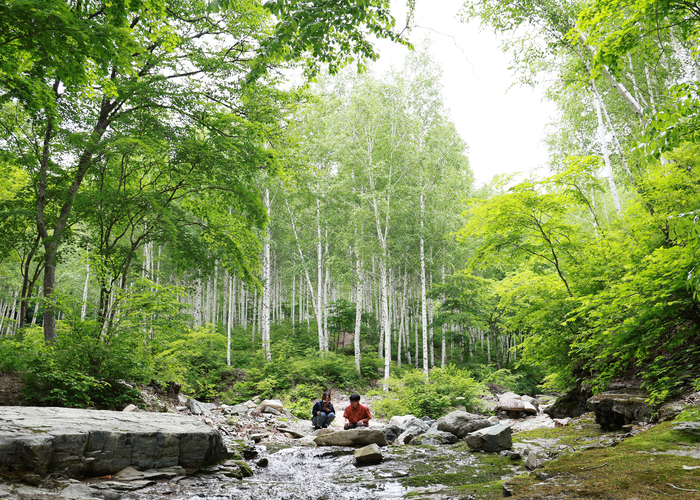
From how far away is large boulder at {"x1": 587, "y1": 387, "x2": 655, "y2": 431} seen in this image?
592 cm

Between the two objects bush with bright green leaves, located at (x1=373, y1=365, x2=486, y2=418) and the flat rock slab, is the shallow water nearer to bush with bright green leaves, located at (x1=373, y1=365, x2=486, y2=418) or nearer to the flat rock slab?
the flat rock slab

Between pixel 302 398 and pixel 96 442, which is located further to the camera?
pixel 302 398

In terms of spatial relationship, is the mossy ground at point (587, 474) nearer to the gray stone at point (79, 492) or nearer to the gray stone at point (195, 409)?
the gray stone at point (79, 492)

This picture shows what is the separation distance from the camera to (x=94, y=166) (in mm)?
8312

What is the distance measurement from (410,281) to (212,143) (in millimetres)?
25594

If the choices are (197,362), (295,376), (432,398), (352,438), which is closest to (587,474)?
(352,438)

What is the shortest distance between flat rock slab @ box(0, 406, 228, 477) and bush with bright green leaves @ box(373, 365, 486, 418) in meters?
8.72

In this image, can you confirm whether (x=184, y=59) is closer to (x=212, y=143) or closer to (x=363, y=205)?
(x=212, y=143)

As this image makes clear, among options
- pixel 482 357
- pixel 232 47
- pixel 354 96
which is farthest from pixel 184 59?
pixel 482 357

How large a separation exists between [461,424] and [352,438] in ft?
10.0

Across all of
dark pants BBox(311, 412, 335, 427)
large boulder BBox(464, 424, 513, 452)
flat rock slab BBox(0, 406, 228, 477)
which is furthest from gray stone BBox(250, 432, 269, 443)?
large boulder BBox(464, 424, 513, 452)

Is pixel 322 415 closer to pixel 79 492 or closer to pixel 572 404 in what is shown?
pixel 572 404

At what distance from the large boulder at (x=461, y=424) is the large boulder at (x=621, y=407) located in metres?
2.66

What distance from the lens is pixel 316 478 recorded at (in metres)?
5.27
